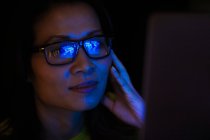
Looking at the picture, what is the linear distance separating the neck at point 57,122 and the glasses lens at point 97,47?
0.92ft

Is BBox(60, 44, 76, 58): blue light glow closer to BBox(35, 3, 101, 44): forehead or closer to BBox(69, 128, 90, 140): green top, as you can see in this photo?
BBox(35, 3, 101, 44): forehead

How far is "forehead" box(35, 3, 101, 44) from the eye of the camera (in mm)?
1105

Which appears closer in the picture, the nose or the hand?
the nose

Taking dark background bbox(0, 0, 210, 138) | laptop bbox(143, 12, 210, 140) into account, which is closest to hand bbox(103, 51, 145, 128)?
dark background bbox(0, 0, 210, 138)

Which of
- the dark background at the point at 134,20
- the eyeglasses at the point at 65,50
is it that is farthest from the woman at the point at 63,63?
the dark background at the point at 134,20

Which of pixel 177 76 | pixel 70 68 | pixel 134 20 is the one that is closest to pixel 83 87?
pixel 70 68

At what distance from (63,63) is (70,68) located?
0.10ft

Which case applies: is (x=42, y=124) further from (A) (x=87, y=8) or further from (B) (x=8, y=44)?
(A) (x=87, y=8)

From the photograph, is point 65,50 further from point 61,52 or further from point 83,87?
point 83,87

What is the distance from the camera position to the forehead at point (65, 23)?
1105 millimetres

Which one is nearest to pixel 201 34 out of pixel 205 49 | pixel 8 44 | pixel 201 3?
pixel 205 49

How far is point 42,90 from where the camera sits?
3.83ft

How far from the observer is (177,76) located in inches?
21.5

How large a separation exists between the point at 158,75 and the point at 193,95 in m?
0.08
